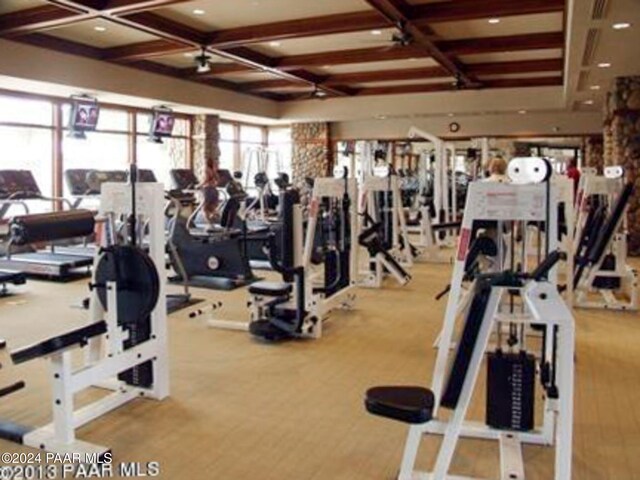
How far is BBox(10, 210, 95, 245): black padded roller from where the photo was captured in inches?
121

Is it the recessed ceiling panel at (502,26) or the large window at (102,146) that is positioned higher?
the recessed ceiling panel at (502,26)

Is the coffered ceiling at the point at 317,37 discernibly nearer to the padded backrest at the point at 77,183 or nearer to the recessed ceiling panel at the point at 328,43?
the recessed ceiling panel at the point at 328,43

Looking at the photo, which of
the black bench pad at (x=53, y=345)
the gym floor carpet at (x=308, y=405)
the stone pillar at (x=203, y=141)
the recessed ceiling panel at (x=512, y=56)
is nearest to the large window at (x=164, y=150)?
the stone pillar at (x=203, y=141)

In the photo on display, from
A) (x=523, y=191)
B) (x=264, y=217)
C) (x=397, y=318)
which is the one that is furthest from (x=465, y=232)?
(x=264, y=217)

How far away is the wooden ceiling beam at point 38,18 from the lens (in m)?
7.51

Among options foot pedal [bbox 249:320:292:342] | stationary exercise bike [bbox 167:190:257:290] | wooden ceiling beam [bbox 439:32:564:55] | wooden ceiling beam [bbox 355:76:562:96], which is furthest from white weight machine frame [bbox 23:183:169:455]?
wooden ceiling beam [bbox 355:76:562:96]

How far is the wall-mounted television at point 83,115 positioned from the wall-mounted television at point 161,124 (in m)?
1.41

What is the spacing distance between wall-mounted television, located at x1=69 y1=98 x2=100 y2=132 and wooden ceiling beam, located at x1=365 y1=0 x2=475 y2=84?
5.83m

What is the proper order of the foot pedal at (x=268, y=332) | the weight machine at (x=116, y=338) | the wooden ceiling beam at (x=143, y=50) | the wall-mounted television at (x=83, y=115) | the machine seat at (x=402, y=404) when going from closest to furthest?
the machine seat at (x=402, y=404) → the weight machine at (x=116, y=338) → the foot pedal at (x=268, y=332) → the wooden ceiling beam at (x=143, y=50) → the wall-mounted television at (x=83, y=115)

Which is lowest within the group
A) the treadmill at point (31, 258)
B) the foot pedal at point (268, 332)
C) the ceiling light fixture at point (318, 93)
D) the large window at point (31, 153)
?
the foot pedal at point (268, 332)

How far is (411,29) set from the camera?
8.03 metres

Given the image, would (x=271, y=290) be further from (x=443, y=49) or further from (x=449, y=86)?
(x=449, y=86)

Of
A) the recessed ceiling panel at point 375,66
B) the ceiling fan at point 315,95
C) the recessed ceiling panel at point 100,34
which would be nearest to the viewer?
the recessed ceiling panel at point 100,34

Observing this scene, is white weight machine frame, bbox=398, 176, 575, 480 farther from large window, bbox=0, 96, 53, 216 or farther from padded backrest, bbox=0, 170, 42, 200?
large window, bbox=0, 96, 53, 216
